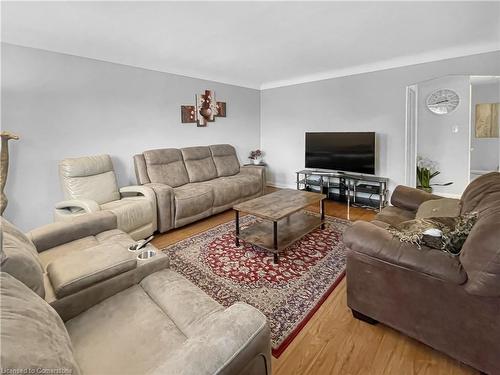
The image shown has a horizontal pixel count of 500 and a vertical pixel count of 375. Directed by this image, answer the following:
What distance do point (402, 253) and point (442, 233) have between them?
26cm

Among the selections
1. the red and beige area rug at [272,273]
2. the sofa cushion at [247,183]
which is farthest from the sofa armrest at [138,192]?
the sofa cushion at [247,183]

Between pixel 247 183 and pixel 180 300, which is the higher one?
pixel 247 183

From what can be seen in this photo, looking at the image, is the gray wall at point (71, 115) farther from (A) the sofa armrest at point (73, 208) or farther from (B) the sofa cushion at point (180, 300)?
(B) the sofa cushion at point (180, 300)

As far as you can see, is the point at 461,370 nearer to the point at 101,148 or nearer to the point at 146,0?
the point at 146,0

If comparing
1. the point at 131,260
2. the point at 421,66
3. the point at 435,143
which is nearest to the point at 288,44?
the point at 421,66

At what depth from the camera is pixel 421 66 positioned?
378cm

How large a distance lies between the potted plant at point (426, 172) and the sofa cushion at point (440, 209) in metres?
1.83

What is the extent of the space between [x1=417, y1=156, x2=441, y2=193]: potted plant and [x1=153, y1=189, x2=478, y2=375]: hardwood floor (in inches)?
117

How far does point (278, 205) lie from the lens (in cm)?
289

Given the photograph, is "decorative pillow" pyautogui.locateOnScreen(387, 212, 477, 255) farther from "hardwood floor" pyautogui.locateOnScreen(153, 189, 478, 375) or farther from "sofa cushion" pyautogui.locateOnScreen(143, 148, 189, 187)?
"sofa cushion" pyautogui.locateOnScreen(143, 148, 189, 187)

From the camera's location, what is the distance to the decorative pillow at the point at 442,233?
1454 millimetres

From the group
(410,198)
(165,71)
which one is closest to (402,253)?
(410,198)

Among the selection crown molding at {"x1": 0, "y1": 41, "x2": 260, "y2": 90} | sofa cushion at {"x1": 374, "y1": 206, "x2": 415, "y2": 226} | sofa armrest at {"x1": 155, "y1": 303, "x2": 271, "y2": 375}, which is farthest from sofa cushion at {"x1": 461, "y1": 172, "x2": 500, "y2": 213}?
crown molding at {"x1": 0, "y1": 41, "x2": 260, "y2": 90}

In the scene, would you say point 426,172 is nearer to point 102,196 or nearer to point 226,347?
point 226,347
